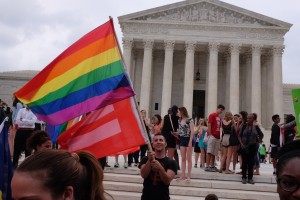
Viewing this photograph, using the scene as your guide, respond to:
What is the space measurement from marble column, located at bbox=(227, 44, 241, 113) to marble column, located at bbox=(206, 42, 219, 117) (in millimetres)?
1605

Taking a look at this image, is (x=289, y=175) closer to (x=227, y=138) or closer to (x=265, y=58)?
(x=227, y=138)

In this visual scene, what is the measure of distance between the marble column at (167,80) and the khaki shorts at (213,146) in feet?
82.2

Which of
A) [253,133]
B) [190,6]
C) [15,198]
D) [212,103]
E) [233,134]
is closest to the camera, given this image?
[15,198]

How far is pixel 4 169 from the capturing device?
3521mm

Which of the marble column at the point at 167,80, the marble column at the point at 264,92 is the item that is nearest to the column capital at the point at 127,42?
the marble column at the point at 167,80

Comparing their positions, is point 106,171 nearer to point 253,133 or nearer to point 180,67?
point 253,133

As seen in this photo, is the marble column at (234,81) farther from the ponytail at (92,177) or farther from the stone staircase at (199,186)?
the ponytail at (92,177)

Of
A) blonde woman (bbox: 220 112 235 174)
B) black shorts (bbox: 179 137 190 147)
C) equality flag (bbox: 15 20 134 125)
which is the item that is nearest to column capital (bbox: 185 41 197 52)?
blonde woman (bbox: 220 112 235 174)

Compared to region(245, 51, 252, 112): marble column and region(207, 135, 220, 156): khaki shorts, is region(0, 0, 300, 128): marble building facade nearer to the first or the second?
region(245, 51, 252, 112): marble column

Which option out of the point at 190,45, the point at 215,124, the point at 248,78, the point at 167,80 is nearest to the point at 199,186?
the point at 215,124

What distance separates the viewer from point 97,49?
15.5 ft

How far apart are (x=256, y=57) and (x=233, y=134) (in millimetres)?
28511

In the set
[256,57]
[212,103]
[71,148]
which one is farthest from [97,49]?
[256,57]

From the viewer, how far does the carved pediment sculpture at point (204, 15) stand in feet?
125
